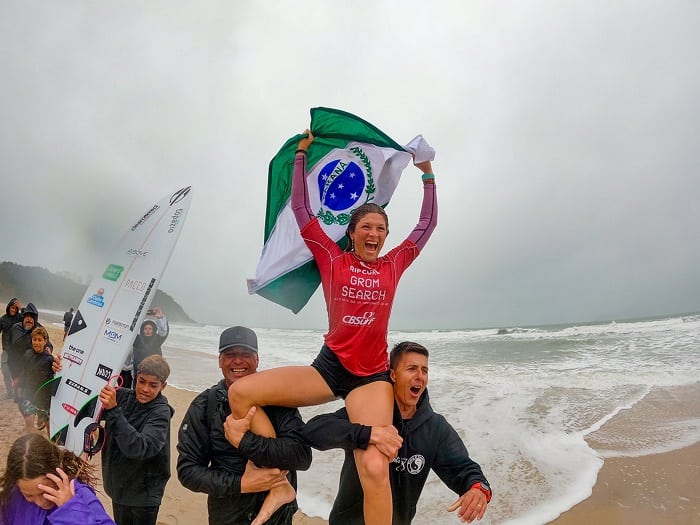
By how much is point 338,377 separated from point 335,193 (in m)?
1.63

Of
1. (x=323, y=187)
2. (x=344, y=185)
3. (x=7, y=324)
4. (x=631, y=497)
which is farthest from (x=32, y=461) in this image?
(x=7, y=324)

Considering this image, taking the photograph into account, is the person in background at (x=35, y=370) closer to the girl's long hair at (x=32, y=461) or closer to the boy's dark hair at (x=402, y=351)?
the girl's long hair at (x=32, y=461)

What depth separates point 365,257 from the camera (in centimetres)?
279

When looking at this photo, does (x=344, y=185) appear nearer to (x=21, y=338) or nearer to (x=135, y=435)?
(x=135, y=435)

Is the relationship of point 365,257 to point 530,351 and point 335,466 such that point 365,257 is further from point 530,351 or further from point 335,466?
point 530,351

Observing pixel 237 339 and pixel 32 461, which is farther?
pixel 237 339

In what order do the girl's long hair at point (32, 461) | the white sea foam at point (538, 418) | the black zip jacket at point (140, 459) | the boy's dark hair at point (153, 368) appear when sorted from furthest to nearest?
the white sea foam at point (538, 418) < the boy's dark hair at point (153, 368) < the black zip jacket at point (140, 459) < the girl's long hair at point (32, 461)

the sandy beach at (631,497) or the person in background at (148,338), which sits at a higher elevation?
the person in background at (148,338)

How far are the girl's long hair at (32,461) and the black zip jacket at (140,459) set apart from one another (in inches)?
33.2

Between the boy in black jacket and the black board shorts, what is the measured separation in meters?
1.55

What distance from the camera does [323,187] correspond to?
3557 millimetres

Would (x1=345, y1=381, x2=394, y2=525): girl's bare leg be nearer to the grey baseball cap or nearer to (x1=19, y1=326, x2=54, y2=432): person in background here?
the grey baseball cap

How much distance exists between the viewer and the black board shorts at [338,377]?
98.7 inches

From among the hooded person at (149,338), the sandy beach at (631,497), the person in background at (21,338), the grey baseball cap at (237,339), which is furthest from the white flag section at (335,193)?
the person in background at (21,338)
